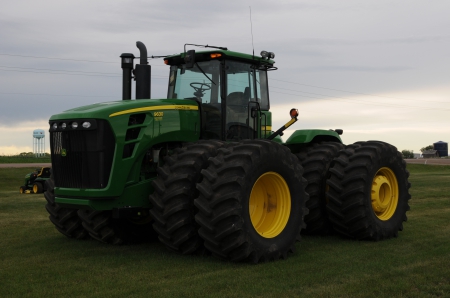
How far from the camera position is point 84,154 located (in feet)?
25.7

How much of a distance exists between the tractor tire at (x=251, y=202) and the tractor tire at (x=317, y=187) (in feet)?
4.45

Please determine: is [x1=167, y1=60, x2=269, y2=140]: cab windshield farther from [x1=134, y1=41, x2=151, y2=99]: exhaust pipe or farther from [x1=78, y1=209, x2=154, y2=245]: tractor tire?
[x1=78, y1=209, x2=154, y2=245]: tractor tire

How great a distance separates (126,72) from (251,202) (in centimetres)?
313

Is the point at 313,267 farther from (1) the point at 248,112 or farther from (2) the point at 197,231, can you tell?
(1) the point at 248,112

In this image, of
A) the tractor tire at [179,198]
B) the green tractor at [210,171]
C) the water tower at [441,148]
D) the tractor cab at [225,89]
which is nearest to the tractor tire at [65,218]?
the green tractor at [210,171]

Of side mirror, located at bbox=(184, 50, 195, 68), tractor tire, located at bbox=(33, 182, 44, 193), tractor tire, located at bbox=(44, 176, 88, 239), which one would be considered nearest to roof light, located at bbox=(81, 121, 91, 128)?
side mirror, located at bbox=(184, 50, 195, 68)

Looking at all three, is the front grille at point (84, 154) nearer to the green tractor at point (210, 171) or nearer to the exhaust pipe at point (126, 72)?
the green tractor at point (210, 171)

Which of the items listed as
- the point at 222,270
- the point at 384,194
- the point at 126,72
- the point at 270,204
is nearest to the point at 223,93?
the point at 126,72

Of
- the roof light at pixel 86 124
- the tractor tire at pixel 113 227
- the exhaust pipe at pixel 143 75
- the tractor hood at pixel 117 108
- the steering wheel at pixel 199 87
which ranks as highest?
the exhaust pipe at pixel 143 75

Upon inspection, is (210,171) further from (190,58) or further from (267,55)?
(267,55)

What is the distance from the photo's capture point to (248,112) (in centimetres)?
938

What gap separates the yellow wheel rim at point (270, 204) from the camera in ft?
27.1

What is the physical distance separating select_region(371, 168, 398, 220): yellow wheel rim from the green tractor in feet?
0.08

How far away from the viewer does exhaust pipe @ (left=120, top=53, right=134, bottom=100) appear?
31.1 ft
